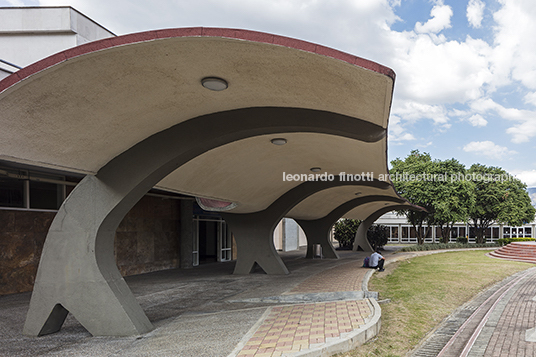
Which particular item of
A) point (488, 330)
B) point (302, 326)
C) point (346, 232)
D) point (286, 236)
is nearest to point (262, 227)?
point (302, 326)

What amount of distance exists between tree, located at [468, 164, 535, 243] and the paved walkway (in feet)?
103

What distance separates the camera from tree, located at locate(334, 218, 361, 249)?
35.2 m

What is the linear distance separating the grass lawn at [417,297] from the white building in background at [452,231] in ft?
113

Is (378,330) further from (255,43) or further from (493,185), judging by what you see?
(493,185)

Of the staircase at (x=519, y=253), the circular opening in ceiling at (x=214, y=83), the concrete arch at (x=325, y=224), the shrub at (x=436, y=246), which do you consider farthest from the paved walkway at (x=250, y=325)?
the shrub at (x=436, y=246)

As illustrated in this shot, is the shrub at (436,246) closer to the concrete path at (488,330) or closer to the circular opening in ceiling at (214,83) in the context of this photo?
the concrete path at (488,330)

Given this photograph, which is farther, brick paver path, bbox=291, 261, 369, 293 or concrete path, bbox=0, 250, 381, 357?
brick paver path, bbox=291, 261, 369, 293

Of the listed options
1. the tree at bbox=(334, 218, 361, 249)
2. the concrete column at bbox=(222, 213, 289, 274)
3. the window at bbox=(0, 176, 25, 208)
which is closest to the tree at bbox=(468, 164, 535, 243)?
the tree at bbox=(334, 218, 361, 249)

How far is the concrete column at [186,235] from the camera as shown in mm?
18859

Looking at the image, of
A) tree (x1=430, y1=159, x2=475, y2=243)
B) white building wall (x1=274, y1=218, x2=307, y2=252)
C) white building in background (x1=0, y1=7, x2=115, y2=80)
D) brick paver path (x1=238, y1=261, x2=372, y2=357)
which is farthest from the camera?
white building wall (x1=274, y1=218, x2=307, y2=252)

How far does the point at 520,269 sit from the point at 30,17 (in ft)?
88.8

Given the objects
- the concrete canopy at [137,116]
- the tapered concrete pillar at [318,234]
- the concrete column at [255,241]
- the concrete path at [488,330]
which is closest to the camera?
the concrete canopy at [137,116]

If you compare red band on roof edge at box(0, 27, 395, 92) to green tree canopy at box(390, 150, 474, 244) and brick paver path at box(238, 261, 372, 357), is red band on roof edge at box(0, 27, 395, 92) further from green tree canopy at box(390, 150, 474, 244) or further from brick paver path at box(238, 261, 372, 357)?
green tree canopy at box(390, 150, 474, 244)

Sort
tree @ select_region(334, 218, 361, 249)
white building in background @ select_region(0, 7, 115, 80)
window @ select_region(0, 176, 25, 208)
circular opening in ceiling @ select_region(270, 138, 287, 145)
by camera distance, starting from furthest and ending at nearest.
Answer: tree @ select_region(334, 218, 361, 249) < white building in background @ select_region(0, 7, 115, 80) < window @ select_region(0, 176, 25, 208) < circular opening in ceiling @ select_region(270, 138, 287, 145)
